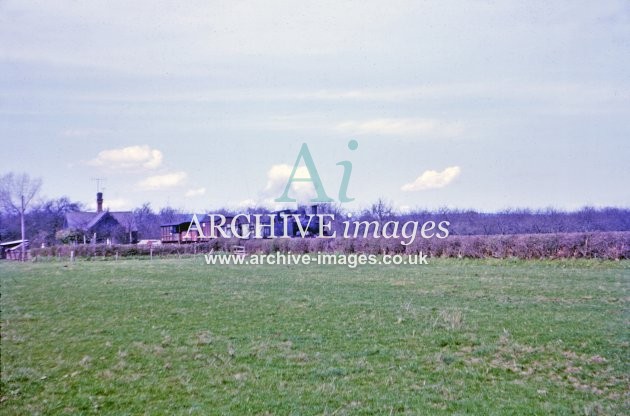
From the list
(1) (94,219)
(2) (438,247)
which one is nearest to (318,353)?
(2) (438,247)

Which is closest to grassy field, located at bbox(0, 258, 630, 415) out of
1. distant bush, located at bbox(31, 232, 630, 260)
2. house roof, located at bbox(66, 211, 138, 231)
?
distant bush, located at bbox(31, 232, 630, 260)

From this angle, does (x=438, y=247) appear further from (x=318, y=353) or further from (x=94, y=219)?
(x=94, y=219)

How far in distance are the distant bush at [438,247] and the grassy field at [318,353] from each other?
48.4 feet

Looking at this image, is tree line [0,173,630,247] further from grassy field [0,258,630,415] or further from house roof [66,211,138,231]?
grassy field [0,258,630,415]

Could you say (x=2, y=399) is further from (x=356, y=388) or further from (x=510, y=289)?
(x=510, y=289)

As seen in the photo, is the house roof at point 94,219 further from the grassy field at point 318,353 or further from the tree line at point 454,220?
the grassy field at point 318,353

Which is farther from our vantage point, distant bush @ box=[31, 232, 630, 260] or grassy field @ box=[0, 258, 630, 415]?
distant bush @ box=[31, 232, 630, 260]

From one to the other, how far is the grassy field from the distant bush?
1475cm

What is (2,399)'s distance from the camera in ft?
23.4

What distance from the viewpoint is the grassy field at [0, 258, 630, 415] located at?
7.08 meters

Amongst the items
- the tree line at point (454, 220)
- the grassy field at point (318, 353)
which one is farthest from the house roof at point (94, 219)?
the grassy field at point (318, 353)

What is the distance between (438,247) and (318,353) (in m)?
31.6

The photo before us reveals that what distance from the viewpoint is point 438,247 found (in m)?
39.9

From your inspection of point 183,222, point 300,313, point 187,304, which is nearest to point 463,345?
point 300,313
